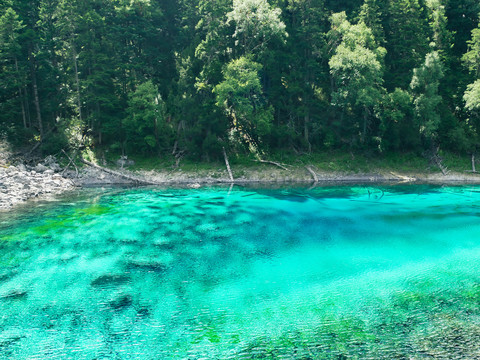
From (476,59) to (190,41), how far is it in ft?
116

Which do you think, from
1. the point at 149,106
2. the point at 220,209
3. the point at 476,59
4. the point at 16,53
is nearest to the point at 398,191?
the point at 220,209

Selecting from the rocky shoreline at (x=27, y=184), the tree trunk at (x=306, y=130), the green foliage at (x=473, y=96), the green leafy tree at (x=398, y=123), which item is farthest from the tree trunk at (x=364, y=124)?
the rocky shoreline at (x=27, y=184)

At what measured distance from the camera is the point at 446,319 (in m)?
11.0

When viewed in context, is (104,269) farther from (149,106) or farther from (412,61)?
(412,61)

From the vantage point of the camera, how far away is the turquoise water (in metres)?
9.68

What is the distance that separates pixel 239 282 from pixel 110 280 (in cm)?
545

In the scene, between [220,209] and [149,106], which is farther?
[149,106]

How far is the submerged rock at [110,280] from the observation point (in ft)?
44.2

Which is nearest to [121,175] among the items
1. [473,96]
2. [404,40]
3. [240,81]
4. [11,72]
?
[11,72]

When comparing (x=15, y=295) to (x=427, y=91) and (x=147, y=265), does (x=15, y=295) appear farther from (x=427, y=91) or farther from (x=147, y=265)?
(x=427, y=91)

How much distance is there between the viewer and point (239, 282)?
13.7m

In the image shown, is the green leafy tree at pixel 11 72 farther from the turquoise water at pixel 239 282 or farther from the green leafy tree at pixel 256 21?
the green leafy tree at pixel 256 21

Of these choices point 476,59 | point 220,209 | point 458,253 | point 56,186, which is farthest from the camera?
point 476,59

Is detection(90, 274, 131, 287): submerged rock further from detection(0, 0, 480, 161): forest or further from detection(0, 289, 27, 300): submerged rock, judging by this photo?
detection(0, 0, 480, 161): forest
